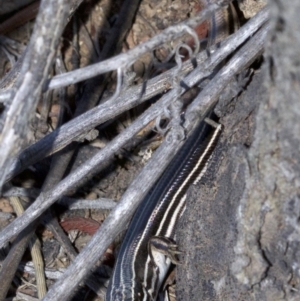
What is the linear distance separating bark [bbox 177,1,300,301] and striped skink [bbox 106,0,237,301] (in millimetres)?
298

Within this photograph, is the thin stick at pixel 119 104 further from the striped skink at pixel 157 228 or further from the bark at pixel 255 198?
the striped skink at pixel 157 228

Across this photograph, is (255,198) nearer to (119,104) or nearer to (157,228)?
(119,104)

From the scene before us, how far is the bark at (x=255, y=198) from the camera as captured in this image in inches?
55.8

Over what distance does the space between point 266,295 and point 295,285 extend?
12 centimetres

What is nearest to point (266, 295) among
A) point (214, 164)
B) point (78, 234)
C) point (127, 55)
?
point (214, 164)

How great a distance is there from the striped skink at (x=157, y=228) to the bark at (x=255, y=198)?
298 mm

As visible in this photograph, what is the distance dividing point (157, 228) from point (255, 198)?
133 centimetres

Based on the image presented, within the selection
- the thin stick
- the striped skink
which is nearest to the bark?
the thin stick

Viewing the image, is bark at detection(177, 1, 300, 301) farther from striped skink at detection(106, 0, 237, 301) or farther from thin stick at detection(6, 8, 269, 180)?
striped skink at detection(106, 0, 237, 301)

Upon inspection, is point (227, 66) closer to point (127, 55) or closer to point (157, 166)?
point (157, 166)

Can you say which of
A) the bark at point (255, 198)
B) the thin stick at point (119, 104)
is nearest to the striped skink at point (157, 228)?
the bark at point (255, 198)

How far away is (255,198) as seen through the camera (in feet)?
6.00

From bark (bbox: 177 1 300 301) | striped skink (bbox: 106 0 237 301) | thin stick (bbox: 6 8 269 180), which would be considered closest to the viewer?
bark (bbox: 177 1 300 301)

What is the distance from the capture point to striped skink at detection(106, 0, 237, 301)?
285 centimetres
